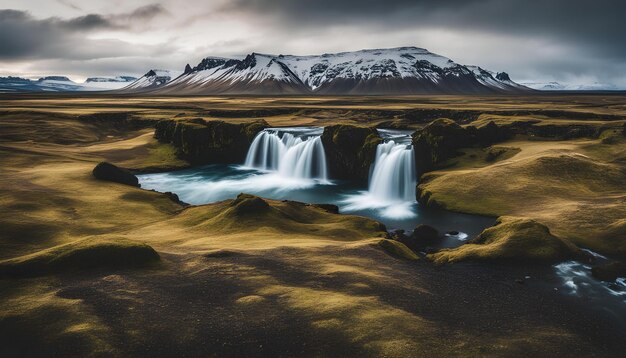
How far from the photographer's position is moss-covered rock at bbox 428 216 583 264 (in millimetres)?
33844

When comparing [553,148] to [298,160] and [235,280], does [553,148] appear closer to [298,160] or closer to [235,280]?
[298,160]

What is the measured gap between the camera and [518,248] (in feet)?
114

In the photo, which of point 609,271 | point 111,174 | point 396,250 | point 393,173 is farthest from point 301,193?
point 609,271

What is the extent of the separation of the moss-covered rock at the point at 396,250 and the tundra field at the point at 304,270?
17cm

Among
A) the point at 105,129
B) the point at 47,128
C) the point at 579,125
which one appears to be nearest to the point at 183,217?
the point at 579,125

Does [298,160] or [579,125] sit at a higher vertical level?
[579,125]

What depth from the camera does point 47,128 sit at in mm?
124938

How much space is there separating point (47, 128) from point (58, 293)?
402 feet

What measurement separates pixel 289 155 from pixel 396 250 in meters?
56.8

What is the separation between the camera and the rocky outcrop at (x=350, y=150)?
7694 cm

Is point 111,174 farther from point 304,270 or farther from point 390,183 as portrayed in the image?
point 304,270

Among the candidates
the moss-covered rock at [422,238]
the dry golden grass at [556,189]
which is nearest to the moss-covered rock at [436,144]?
the dry golden grass at [556,189]

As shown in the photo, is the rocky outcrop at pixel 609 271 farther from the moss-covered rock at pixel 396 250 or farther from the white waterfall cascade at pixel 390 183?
the white waterfall cascade at pixel 390 183

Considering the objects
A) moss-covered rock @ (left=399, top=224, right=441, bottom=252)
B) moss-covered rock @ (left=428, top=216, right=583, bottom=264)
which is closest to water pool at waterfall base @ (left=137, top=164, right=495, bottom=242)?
moss-covered rock @ (left=399, top=224, right=441, bottom=252)
